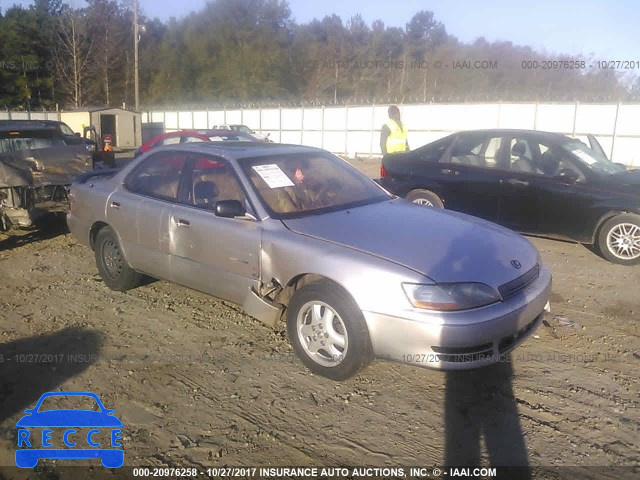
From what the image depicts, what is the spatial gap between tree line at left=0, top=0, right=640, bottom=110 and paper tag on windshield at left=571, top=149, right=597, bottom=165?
3356 centimetres

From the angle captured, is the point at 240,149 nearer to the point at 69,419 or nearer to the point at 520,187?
the point at 69,419

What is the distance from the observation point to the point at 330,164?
4.83 meters

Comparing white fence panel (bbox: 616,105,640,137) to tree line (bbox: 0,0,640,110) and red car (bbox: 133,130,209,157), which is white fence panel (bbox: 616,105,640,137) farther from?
tree line (bbox: 0,0,640,110)

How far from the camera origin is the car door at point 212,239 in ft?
13.0

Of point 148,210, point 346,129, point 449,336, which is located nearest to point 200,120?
point 346,129

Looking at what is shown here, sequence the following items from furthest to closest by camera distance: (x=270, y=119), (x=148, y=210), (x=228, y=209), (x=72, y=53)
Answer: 1. (x=72, y=53)
2. (x=270, y=119)
3. (x=148, y=210)
4. (x=228, y=209)

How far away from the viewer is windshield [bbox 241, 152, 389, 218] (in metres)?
4.13

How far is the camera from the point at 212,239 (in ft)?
13.7

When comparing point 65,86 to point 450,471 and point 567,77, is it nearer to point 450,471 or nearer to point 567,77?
point 567,77

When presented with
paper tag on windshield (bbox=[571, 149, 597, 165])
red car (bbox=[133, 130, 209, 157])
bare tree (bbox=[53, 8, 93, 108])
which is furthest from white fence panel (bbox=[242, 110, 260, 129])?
paper tag on windshield (bbox=[571, 149, 597, 165])

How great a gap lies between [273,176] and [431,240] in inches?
54.2

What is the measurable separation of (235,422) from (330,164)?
8.18 feet

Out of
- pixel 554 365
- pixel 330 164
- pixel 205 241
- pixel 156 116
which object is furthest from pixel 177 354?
pixel 156 116

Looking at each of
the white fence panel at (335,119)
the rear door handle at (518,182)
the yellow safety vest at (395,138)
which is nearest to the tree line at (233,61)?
the white fence panel at (335,119)
